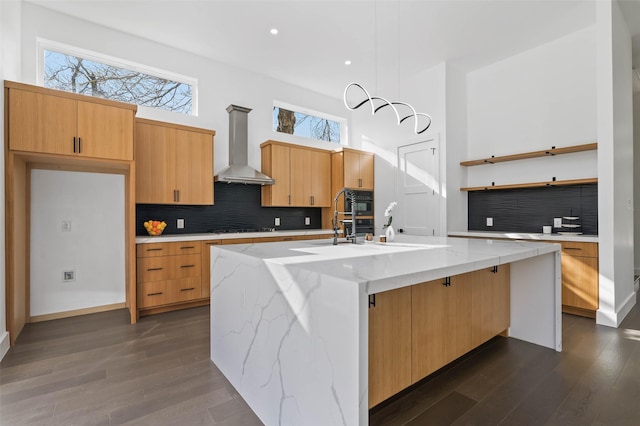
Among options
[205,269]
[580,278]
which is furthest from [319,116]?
[580,278]

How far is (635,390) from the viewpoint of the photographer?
1.87m

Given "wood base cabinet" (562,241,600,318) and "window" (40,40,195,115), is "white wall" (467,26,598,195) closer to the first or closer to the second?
"wood base cabinet" (562,241,600,318)

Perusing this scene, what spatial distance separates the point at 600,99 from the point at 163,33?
495cm

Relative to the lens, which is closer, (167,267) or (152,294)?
(152,294)

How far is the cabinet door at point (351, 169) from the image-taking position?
5223mm

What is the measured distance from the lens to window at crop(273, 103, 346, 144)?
5.25m

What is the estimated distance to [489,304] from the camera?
2.42 m

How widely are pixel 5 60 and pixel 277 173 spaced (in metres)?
3.00

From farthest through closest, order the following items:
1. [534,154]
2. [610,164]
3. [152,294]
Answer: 1. [534,154]
2. [152,294]
3. [610,164]

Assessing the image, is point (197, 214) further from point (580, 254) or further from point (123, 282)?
point (580, 254)

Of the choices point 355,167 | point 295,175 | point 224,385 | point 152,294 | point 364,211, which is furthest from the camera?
point 364,211

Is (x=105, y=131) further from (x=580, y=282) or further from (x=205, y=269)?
(x=580, y=282)

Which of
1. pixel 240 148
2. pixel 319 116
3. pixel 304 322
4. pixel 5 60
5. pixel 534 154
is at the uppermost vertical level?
pixel 319 116

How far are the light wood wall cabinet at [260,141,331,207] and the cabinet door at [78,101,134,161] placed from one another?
6.40 feet
